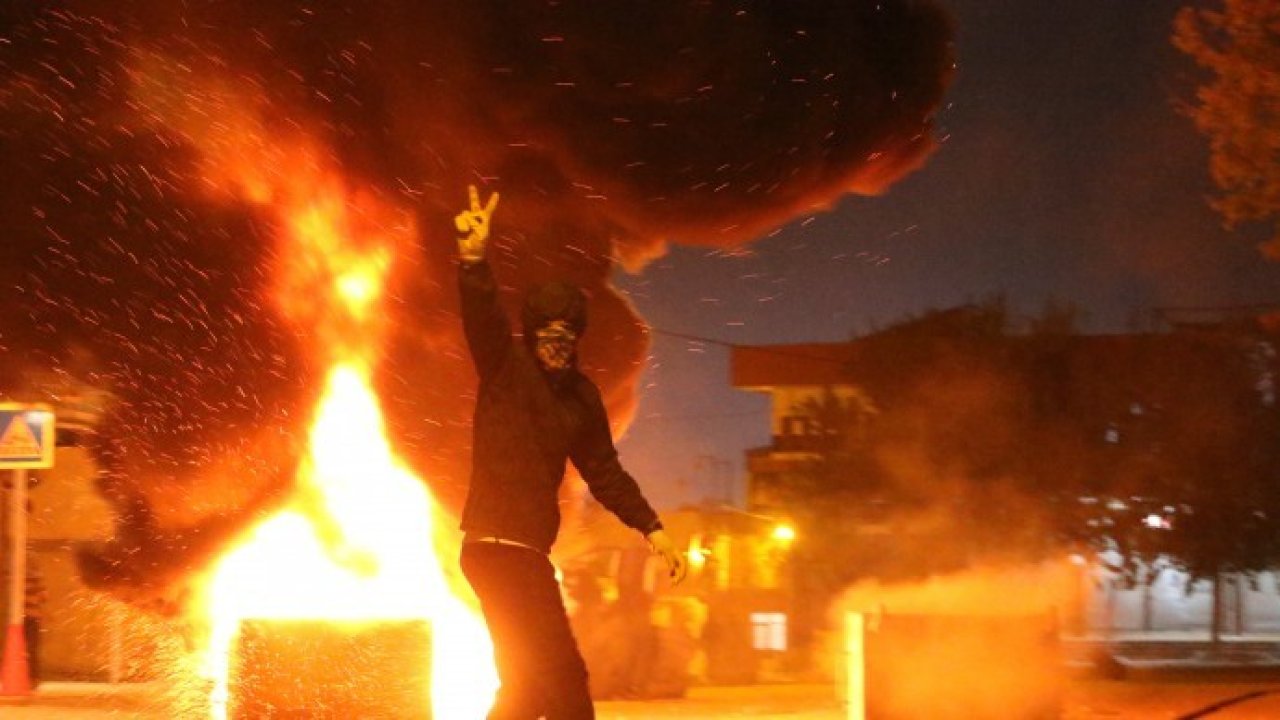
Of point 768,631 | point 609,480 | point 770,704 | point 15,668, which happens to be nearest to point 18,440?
point 15,668

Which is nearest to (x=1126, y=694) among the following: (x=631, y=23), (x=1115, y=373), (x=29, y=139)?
(x=631, y=23)

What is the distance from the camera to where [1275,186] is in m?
13.0

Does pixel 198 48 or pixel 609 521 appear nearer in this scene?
pixel 198 48

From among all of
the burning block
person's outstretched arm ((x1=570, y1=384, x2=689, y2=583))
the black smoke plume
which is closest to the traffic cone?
the black smoke plume

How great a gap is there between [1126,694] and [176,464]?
293 inches

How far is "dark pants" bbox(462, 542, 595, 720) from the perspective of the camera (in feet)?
15.0

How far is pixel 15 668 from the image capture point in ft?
41.5

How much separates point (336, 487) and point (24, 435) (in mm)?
3708

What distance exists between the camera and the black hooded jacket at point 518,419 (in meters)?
4.66

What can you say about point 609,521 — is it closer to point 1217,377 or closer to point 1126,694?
point 1126,694

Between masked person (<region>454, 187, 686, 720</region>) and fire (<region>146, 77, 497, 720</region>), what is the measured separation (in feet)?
4.64

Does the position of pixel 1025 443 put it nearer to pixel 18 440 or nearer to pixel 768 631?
pixel 768 631

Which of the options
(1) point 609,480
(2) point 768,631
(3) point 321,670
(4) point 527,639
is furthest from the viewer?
(2) point 768,631

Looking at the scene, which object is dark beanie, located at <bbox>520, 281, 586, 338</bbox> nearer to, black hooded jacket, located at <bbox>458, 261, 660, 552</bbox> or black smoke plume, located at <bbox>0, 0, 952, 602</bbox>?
black hooded jacket, located at <bbox>458, 261, 660, 552</bbox>
